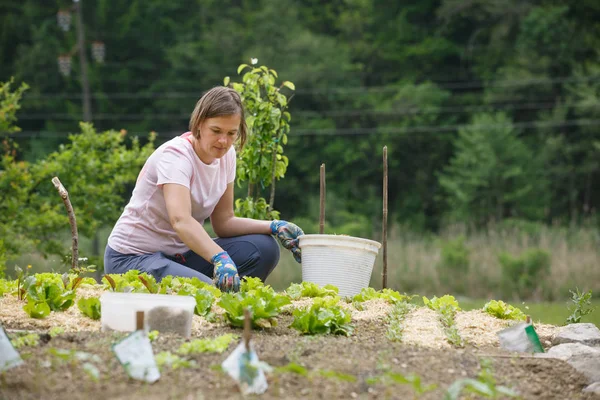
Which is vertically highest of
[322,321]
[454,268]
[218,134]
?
[218,134]

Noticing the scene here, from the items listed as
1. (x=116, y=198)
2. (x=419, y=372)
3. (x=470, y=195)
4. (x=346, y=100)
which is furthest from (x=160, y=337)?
(x=346, y=100)

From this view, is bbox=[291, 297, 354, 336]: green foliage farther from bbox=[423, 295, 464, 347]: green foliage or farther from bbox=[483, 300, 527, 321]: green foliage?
bbox=[483, 300, 527, 321]: green foliage

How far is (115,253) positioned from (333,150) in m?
20.5

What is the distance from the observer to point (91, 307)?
355 centimetres

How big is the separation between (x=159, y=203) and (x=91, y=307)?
1.04 m

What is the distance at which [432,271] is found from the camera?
13.5 meters

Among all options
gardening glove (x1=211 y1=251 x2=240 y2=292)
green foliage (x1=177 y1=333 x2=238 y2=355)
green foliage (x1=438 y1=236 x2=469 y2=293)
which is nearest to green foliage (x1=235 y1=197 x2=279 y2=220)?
gardening glove (x1=211 y1=251 x2=240 y2=292)

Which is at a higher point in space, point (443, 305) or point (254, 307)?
point (254, 307)

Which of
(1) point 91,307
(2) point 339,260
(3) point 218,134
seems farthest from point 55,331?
(2) point 339,260

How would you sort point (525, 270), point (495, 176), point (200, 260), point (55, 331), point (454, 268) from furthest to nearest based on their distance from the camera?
1. point (495, 176)
2. point (454, 268)
3. point (525, 270)
4. point (200, 260)
5. point (55, 331)

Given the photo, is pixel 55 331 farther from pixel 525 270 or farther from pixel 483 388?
pixel 525 270

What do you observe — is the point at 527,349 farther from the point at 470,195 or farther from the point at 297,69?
the point at 297,69

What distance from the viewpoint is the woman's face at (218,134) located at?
4238 millimetres

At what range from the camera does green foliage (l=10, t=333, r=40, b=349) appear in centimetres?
294
